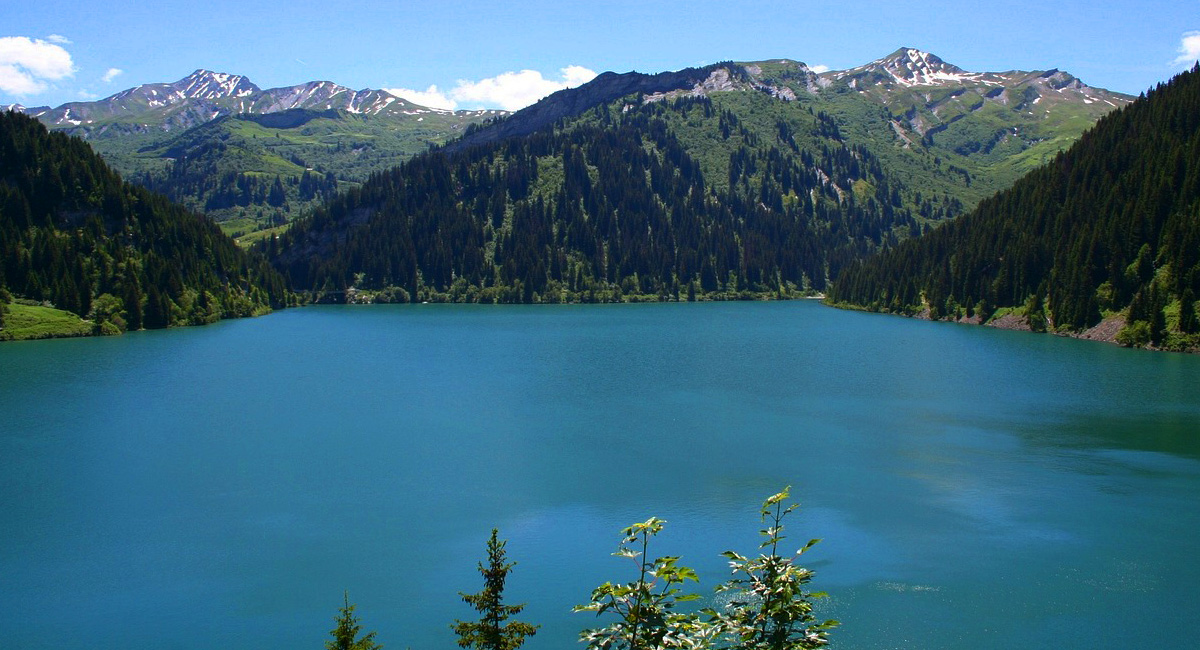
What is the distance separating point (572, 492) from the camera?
3822cm

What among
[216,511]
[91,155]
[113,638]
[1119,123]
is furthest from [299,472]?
[1119,123]

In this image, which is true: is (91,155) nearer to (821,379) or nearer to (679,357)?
(679,357)

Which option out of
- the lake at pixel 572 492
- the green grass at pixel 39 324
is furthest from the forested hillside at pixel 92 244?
the lake at pixel 572 492

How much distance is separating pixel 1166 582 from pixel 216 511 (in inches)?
A: 1393

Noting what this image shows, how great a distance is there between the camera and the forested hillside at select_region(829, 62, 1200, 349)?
3342 inches

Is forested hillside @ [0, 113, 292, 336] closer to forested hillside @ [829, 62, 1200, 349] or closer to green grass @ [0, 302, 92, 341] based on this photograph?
green grass @ [0, 302, 92, 341]

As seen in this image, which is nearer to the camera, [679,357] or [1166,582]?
[1166,582]

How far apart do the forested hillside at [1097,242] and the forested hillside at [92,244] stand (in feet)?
371

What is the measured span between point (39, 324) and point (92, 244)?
68.1 ft

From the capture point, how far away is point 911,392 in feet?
212

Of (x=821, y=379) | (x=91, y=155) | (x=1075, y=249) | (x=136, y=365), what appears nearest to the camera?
(x=821, y=379)

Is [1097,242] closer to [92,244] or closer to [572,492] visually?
[572,492]

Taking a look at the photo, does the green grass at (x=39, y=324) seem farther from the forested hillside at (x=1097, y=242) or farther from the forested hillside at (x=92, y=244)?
the forested hillside at (x=1097, y=242)

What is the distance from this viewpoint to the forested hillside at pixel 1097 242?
8488 cm
